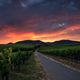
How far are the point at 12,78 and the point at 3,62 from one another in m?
5.84

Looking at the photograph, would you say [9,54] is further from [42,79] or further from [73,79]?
[73,79]

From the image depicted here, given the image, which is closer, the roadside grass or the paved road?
the paved road

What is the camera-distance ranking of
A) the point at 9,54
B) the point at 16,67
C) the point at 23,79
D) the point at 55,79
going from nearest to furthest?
the point at 55,79, the point at 23,79, the point at 9,54, the point at 16,67

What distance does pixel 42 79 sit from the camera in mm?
33594

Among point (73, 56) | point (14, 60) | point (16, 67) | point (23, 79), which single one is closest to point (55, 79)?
point (23, 79)

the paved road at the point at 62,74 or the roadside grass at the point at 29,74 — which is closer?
the paved road at the point at 62,74

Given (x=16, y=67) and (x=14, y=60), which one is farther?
(x=16, y=67)

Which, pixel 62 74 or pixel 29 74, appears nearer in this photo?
pixel 62 74

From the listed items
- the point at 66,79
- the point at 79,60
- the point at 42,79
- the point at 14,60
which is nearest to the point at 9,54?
the point at 14,60

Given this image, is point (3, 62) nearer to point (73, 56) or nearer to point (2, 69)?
point (2, 69)

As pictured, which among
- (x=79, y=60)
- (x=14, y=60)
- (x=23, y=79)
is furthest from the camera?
(x=79, y=60)

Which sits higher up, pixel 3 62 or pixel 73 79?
pixel 3 62

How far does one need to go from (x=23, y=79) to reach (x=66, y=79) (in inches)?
228

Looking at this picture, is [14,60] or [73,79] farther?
[14,60]
